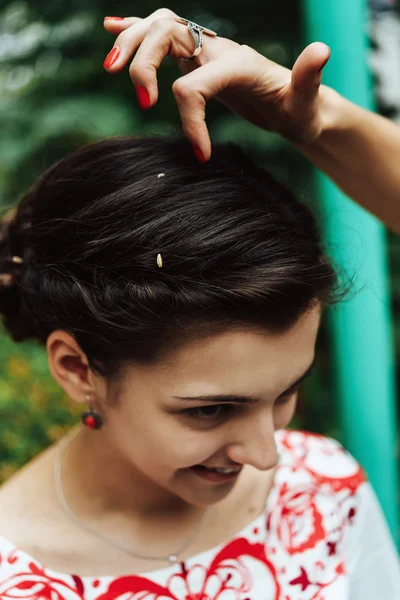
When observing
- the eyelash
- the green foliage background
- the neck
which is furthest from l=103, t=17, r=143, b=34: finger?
the green foliage background

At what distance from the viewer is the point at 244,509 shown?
5.20 ft

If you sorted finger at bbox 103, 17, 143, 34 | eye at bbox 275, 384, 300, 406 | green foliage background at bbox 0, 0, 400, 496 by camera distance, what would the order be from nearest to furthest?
finger at bbox 103, 17, 143, 34 < eye at bbox 275, 384, 300, 406 < green foliage background at bbox 0, 0, 400, 496

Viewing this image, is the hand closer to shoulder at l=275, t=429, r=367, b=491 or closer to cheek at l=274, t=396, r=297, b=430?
cheek at l=274, t=396, r=297, b=430

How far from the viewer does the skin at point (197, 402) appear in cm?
115

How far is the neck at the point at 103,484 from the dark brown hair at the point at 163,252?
0.90ft

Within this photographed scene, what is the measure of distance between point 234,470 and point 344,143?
2.33ft

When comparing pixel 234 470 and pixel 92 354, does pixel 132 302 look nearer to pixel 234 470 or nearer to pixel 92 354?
pixel 92 354

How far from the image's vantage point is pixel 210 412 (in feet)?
3.93

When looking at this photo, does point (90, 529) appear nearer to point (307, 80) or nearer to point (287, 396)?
point (287, 396)

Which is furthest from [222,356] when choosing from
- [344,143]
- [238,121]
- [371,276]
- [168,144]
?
[238,121]

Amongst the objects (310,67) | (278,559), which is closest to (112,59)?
(310,67)

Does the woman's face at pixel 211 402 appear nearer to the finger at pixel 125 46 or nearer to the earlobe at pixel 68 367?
the earlobe at pixel 68 367

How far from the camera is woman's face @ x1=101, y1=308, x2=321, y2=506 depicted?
1.15m

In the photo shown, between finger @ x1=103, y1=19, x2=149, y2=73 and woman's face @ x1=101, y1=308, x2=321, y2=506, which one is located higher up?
finger @ x1=103, y1=19, x2=149, y2=73
